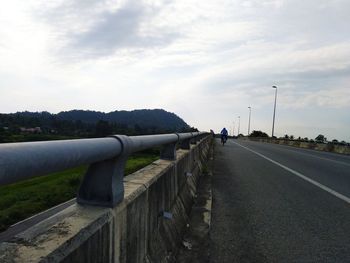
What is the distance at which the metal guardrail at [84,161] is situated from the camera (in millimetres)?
1719

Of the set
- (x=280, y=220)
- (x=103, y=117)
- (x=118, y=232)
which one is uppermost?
(x=103, y=117)

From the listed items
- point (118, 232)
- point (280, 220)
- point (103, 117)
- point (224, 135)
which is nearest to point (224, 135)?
point (224, 135)

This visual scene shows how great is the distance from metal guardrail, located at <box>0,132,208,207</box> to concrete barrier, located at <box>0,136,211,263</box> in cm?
13

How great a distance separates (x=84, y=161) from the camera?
250 centimetres

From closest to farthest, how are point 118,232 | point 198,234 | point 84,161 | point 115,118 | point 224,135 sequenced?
point 84,161 → point 118,232 → point 198,234 → point 224,135 → point 115,118

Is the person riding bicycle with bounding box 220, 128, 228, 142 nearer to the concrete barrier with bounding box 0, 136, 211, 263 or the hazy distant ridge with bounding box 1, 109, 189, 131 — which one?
the hazy distant ridge with bounding box 1, 109, 189, 131

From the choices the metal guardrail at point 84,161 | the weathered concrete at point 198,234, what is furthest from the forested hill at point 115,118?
the metal guardrail at point 84,161

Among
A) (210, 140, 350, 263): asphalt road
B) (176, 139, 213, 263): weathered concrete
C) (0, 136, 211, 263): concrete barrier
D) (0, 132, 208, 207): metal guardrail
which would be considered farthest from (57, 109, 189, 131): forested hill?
(0, 132, 208, 207): metal guardrail

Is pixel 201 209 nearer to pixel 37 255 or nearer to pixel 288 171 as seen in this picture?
pixel 37 255

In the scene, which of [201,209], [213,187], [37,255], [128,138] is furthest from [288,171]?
[37,255]

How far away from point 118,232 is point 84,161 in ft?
2.78

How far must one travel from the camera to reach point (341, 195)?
982 centimetres

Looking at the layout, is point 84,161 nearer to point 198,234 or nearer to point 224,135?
point 198,234

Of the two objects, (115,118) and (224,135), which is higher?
(115,118)
